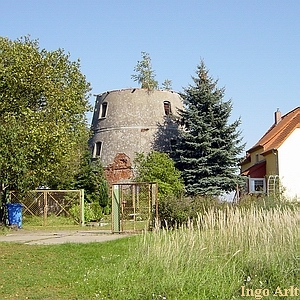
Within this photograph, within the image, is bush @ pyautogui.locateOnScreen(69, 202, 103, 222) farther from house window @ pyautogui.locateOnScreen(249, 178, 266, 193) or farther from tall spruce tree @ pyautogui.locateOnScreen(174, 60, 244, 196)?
house window @ pyautogui.locateOnScreen(249, 178, 266, 193)

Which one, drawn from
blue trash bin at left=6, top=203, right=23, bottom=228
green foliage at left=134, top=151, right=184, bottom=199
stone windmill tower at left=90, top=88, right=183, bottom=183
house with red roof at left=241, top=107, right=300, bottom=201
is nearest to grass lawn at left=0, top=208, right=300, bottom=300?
blue trash bin at left=6, top=203, right=23, bottom=228

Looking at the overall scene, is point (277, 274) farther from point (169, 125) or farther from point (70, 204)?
point (169, 125)

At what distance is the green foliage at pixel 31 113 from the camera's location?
2118 cm

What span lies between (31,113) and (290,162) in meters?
18.7

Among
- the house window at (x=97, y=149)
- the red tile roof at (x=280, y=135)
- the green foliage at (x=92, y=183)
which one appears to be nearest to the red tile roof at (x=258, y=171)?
the red tile roof at (x=280, y=135)

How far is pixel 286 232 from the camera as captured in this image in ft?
30.5

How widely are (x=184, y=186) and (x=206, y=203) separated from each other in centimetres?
1736

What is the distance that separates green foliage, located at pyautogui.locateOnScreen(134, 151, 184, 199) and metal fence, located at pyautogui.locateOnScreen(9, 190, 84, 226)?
22.5ft

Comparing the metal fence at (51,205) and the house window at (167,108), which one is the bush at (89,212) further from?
the house window at (167,108)

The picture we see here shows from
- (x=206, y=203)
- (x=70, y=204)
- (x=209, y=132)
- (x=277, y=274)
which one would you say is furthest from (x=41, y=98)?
(x=277, y=274)

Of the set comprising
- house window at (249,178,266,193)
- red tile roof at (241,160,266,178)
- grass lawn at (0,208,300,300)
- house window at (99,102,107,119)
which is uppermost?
house window at (99,102,107,119)

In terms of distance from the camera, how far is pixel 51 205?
93.6 ft

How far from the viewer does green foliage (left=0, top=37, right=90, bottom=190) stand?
69.5ft

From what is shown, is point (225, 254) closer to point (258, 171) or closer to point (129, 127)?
point (258, 171)
